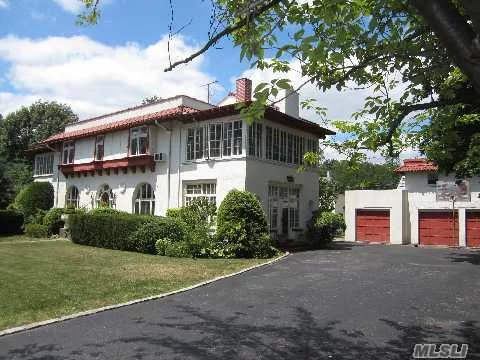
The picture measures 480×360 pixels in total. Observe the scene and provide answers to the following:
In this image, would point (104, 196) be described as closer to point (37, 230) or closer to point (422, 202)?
point (37, 230)

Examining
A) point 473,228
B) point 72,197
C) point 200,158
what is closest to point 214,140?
point 200,158

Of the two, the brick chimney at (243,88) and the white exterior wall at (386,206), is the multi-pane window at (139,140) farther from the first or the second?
the white exterior wall at (386,206)

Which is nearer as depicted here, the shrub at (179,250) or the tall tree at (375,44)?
the tall tree at (375,44)

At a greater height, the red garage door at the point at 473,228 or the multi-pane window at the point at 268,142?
the multi-pane window at the point at 268,142

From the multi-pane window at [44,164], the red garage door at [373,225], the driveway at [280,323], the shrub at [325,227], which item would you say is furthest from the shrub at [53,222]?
the red garage door at [373,225]

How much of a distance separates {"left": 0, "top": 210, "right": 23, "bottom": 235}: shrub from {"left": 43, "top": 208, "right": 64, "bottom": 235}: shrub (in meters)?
3.34

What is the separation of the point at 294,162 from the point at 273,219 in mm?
3384

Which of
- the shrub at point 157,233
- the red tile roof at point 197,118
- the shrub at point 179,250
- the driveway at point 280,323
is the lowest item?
the driveway at point 280,323

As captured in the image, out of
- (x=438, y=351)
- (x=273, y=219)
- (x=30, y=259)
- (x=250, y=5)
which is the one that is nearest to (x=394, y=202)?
(x=273, y=219)

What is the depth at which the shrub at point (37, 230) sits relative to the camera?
2666 centimetres

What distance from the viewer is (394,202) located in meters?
30.3

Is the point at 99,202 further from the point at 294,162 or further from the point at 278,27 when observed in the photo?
the point at 278,27

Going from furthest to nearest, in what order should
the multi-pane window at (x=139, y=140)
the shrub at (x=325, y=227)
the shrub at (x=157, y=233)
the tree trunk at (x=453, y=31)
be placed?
the multi-pane window at (x=139, y=140) < the shrub at (x=325, y=227) < the shrub at (x=157, y=233) < the tree trunk at (x=453, y=31)

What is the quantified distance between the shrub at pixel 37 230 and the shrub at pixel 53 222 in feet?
0.73
